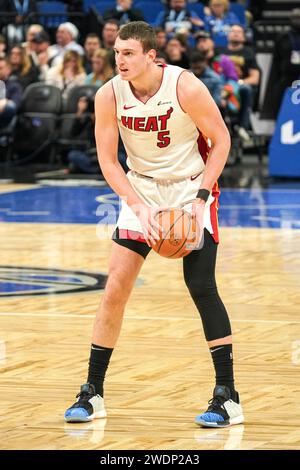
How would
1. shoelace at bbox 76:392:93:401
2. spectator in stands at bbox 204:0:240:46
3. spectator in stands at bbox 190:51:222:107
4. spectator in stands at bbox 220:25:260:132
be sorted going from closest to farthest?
shoelace at bbox 76:392:93:401
spectator in stands at bbox 190:51:222:107
spectator in stands at bbox 220:25:260:132
spectator in stands at bbox 204:0:240:46

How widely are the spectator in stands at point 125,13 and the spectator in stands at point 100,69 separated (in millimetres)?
1986

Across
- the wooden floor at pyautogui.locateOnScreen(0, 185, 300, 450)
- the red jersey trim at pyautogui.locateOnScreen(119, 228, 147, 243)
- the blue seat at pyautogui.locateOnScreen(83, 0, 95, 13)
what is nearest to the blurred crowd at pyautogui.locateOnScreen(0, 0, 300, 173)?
the blue seat at pyautogui.locateOnScreen(83, 0, 95, 13)

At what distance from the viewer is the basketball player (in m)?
6.19

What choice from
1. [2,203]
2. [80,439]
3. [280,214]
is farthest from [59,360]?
[2,203]

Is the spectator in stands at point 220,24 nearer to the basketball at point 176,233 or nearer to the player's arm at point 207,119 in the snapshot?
the player's arm at point 207,119

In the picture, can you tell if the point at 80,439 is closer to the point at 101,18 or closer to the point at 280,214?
the point at 280,214

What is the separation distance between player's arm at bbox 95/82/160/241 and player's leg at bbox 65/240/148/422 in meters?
0.22

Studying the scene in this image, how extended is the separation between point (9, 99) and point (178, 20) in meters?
3.29

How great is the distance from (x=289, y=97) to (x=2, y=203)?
14.9ft

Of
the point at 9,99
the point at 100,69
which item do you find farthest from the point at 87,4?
the point at 100,69

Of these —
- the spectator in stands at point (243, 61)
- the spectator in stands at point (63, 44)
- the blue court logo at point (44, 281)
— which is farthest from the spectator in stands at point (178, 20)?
the blue court logo at point (44, 281)

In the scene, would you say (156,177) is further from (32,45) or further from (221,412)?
(32,45)

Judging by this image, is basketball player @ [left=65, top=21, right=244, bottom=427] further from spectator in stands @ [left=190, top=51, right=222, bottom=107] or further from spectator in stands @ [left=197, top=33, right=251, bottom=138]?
spectator in stands @ [left=197, top=33, right=251, bottom=138]
